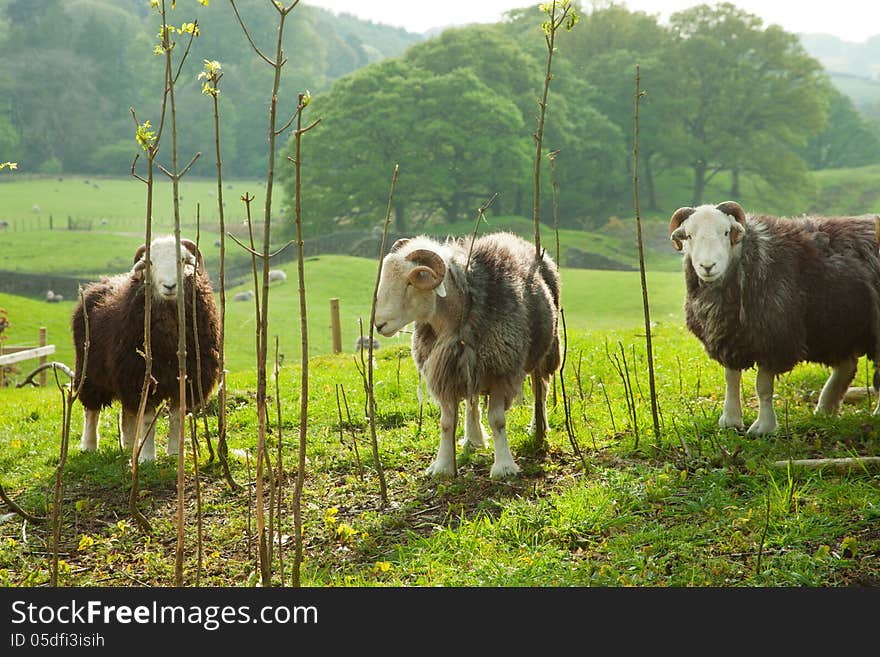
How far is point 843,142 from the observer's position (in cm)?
7494

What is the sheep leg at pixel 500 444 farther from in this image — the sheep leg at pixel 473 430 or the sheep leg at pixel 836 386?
the sheep leg at pixel 836 386

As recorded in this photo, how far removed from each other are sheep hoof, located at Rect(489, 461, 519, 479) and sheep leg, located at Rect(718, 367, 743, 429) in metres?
1.99

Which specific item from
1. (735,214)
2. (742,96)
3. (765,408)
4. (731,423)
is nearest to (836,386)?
(765,408)

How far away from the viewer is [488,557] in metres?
5.21

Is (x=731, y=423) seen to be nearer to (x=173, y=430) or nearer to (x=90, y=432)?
(x=173, y=430)

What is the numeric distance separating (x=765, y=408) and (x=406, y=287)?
323cm

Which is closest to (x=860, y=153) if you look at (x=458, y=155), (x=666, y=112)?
(x=666, y=112)

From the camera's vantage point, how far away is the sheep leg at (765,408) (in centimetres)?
725

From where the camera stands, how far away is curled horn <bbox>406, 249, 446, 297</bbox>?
21.4 ft

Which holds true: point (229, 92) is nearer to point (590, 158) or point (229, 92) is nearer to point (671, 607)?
point (590, 158)

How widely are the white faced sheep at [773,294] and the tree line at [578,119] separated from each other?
136ft

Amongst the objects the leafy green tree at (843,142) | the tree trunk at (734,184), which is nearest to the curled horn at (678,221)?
the tree trunk at (734,184)

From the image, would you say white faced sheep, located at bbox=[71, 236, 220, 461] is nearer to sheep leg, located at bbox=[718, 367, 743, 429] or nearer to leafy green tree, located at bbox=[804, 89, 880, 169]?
sheep leg, located at bbox=[718, 367, 743, 429]

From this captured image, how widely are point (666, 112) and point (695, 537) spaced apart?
6038 centimetres
